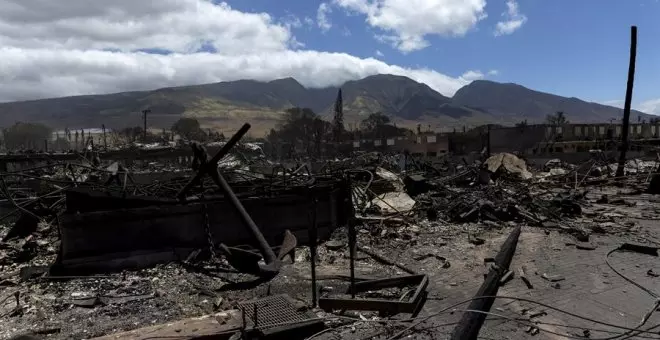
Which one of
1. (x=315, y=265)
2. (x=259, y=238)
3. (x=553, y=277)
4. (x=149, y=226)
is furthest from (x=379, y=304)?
(x=149, y=226)

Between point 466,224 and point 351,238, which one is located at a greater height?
point 351,238

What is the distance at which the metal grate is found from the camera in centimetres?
491

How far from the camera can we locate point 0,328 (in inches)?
216

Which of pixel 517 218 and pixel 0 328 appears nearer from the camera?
pixel 0 328

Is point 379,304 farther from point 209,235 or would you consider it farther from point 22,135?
point 22,135

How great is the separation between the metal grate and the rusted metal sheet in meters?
2.01

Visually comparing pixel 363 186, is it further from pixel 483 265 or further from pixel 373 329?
pixel 373 329

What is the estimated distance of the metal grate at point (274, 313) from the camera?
491 centimetres

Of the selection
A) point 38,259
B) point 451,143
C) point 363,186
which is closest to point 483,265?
point 363,186

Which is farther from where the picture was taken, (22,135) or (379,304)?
(22,135)

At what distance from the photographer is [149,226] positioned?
8.02 meters

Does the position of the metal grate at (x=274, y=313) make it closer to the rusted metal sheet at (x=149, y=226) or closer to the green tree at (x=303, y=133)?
the rusted metal sheet at (x=149, y=226)

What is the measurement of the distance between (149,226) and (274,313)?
3728 mm

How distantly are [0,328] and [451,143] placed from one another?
166 feet
